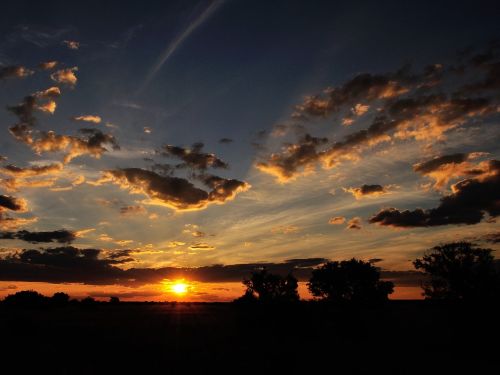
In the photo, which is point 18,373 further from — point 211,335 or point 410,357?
point 410,357

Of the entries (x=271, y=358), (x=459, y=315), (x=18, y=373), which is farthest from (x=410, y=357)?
(x=18, y=373)

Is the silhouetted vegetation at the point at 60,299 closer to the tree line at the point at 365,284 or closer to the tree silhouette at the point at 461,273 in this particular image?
the tree line at the point at 365,284

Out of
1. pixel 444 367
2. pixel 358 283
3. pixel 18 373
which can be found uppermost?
pixel 358 283

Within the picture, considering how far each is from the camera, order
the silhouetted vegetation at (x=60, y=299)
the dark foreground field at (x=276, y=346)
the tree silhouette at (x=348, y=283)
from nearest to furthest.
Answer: the dark foreground field at (x=276, y=346) < the tree silhouette at (x=348, y=283) < the silhouetted vegetation at (x=60, y=299)

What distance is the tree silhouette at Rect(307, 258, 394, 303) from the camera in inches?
2215

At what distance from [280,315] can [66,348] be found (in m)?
21.8

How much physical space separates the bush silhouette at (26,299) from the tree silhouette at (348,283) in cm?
7196

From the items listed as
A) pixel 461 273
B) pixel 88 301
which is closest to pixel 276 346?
pixel 461 273

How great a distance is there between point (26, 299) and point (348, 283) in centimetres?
7996

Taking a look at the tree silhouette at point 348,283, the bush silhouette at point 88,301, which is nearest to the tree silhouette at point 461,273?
the tree silhouette at point 348,283

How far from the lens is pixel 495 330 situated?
3281 cm

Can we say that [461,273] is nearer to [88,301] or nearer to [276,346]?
[276,346]

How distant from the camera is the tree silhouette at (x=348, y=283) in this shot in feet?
185

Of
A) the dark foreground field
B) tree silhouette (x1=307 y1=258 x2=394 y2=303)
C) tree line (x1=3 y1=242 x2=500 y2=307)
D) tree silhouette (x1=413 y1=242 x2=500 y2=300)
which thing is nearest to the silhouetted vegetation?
tree line (x1=3 y1=242 x2=500 y2=307)
